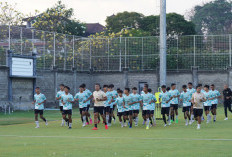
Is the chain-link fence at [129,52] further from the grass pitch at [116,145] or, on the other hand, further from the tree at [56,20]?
the grass pitch at [116,145]

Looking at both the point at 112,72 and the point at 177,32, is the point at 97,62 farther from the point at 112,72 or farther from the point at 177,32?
the point at 177,32

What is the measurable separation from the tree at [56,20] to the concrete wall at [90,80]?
1668 centimetres

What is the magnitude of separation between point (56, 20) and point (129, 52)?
1930 cm

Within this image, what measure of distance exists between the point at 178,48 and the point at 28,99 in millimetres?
15687

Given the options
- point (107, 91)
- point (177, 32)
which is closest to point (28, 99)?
point (107, 91)

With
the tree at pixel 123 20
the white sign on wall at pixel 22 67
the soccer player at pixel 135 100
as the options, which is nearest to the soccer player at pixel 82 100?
the soccer player at pixel 135 100

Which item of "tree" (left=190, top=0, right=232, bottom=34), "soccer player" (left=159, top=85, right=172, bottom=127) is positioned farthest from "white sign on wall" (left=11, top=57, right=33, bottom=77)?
"tree" (left=190, top=0, right=232, bottom=34)

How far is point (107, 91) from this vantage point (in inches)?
1056

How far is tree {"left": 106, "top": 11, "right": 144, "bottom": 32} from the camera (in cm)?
8544

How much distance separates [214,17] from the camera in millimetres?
108000

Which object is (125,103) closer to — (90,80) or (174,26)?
(90,80)

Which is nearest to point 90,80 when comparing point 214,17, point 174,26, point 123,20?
point 174,26

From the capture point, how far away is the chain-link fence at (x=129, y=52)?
44969 millimetres

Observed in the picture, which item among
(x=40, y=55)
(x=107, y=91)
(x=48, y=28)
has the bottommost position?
(x=107, y=91)
